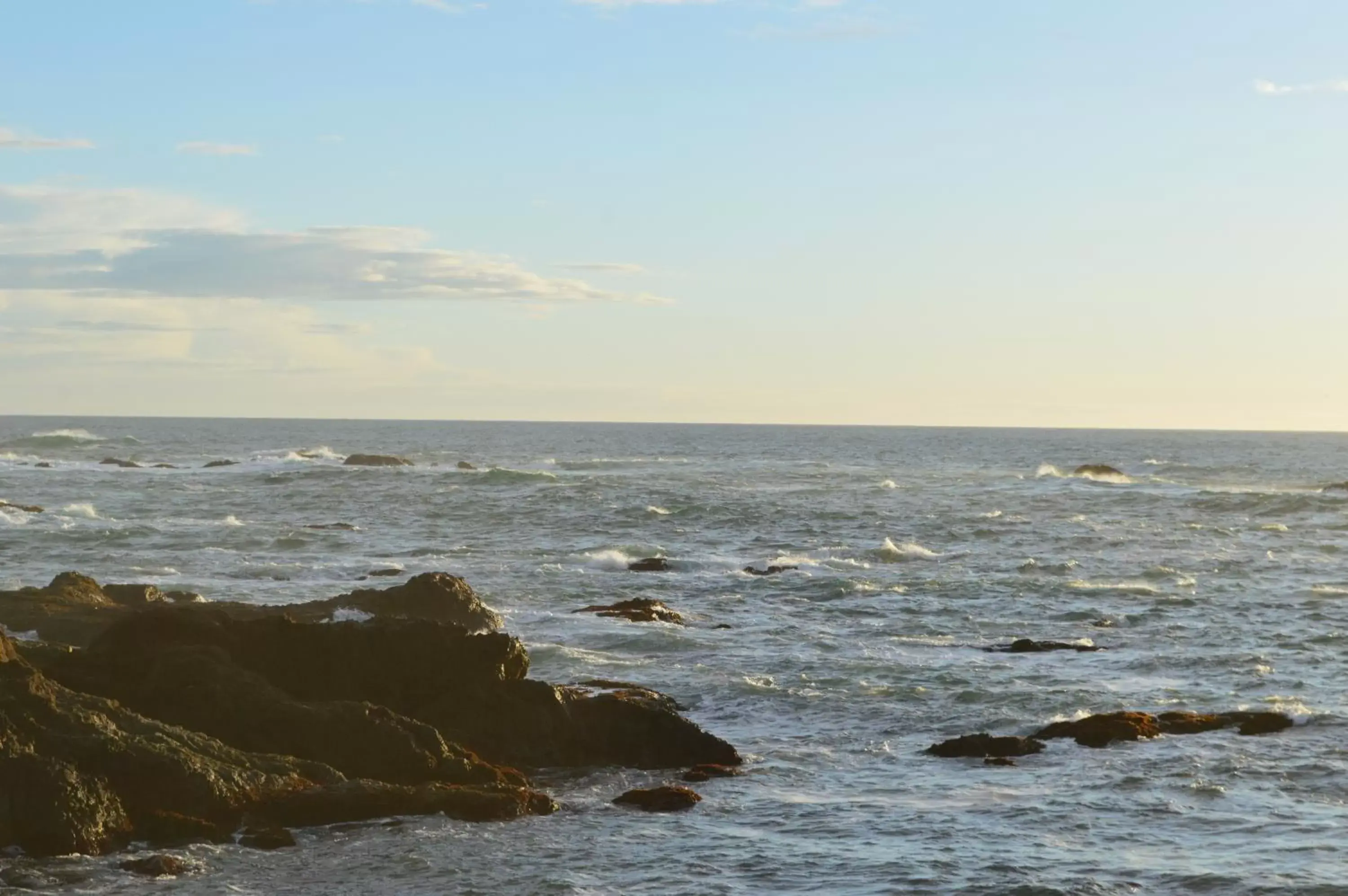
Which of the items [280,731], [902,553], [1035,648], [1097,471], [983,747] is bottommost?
[983,747]

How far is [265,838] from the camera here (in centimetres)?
1477

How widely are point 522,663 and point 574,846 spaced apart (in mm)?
4649

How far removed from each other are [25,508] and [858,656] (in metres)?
42.8

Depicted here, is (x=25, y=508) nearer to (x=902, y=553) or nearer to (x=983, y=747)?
(x=902, y=553)

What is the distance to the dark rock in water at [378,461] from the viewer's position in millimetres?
102875

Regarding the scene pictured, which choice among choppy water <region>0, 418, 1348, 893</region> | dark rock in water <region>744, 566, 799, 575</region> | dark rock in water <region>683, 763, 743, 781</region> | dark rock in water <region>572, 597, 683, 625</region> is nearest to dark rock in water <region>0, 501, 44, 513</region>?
choppy water <region>0, 418, 1348, 893</region>

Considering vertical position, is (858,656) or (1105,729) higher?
(1105,729)

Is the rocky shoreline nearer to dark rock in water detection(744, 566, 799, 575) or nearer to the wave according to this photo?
dark rock in water detection(744, 566, 799, 575)

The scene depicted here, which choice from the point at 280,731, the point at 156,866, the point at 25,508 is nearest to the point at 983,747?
the point at 280,731

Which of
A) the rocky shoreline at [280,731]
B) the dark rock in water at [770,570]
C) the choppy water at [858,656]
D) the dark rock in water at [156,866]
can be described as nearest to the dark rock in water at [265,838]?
the rocky shoreline at [280,731]

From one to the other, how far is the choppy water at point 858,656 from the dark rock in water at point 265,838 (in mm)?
189

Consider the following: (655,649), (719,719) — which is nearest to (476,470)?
(655,649)

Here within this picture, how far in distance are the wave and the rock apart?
2947 centimetres

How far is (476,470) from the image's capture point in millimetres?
98938
